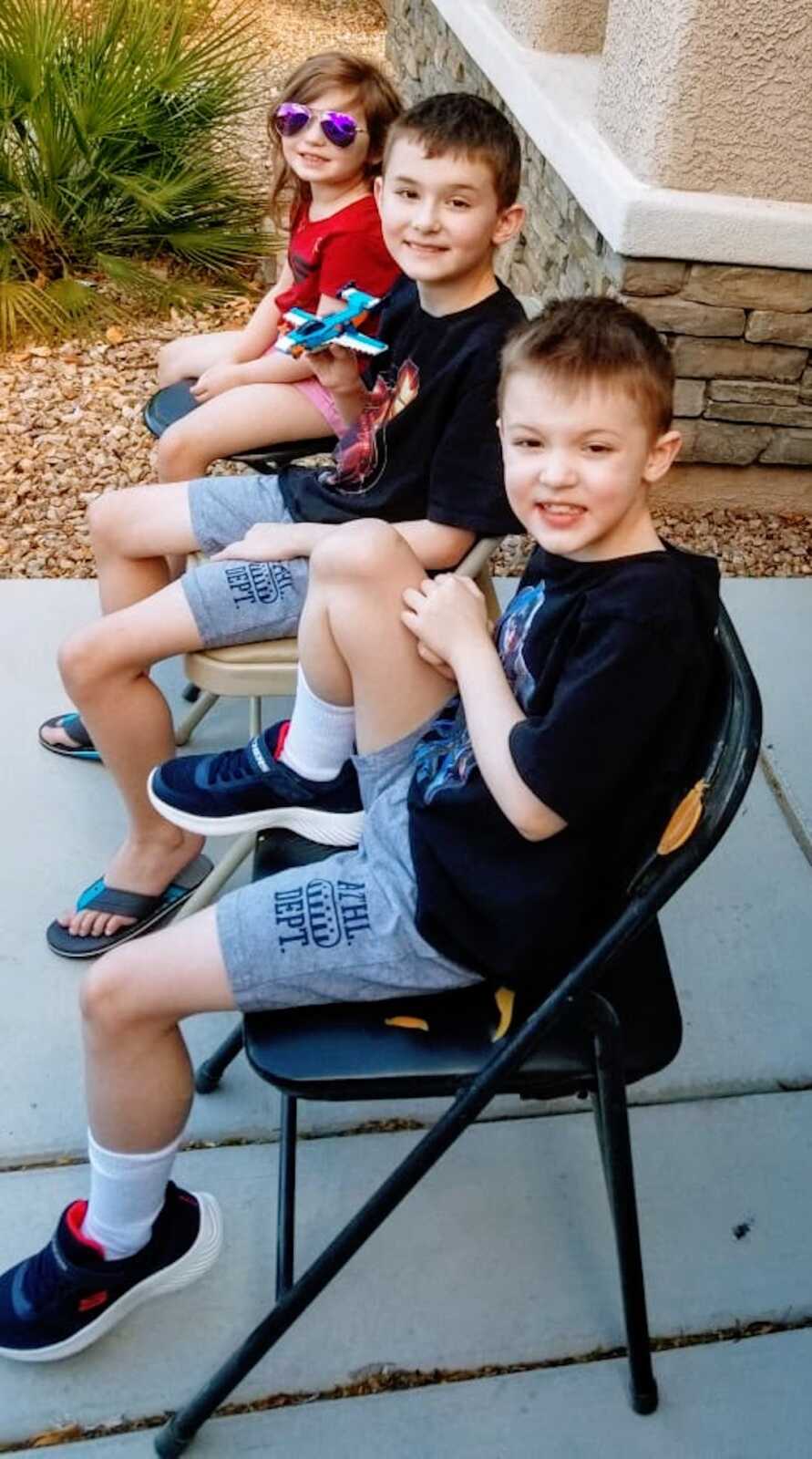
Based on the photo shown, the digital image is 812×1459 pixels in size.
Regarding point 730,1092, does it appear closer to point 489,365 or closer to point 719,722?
point 719,722

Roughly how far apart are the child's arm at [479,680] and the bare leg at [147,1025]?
40 cm

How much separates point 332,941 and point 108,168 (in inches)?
158

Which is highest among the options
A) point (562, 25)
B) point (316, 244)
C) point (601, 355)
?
point (601, 355)

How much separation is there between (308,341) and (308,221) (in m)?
0.66

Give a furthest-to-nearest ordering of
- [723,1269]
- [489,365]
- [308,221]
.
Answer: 1. [308,221]
2. [489,365]
3. [723,1269]

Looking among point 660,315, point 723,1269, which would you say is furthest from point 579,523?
point 660,315

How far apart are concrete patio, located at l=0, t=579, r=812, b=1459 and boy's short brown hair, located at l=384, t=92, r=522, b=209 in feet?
4.38

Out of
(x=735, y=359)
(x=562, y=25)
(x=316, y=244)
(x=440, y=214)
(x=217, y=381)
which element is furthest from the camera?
(x=562, y=25)

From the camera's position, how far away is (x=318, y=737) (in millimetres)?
2025

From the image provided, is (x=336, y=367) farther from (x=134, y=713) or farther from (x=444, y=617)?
(x=444, y=617)

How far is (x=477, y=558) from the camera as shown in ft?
7.48

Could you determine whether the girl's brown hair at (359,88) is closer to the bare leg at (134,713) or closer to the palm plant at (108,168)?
the bare leg at (134,713)

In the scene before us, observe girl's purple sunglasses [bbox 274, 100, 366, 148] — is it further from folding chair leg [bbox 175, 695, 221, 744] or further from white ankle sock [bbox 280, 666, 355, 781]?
white ankle sock [bbox 280, 666, 355, 781]

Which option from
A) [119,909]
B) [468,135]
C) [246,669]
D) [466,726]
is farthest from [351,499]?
[119,909]
